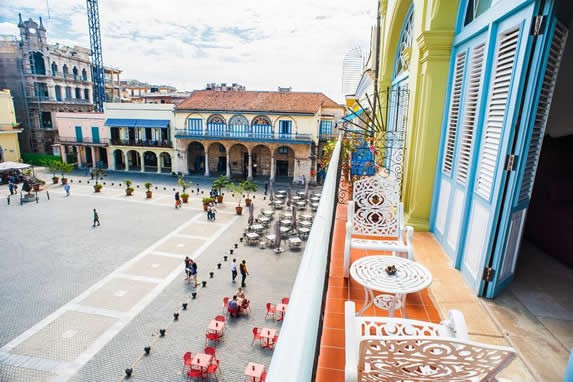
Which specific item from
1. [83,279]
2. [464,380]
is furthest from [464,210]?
[83,279]

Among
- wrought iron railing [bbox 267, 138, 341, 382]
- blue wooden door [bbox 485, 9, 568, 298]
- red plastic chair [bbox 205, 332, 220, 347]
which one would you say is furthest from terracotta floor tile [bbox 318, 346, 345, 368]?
red plastic chair [bbox 205, 332, 220, 347]

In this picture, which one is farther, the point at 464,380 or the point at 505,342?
the point at 505,342

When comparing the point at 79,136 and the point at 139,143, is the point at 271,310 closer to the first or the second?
the point at 139,143

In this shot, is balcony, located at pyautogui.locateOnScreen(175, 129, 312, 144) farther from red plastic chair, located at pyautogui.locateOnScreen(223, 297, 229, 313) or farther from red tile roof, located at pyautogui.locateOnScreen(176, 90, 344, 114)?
red plastic chair, located at pyautogui.locateOnScreen(223, 297, 229, 313)

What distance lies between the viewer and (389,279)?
10.5 ft

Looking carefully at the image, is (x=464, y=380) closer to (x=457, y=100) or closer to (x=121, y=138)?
(x=457, y=100)

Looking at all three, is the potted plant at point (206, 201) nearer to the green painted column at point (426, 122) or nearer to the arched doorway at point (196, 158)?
the arched doorway at point (196, 158)

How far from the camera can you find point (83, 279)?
12930 mm

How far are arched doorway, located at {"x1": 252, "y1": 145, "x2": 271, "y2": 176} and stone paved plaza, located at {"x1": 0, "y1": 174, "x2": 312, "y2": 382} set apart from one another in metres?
13.8

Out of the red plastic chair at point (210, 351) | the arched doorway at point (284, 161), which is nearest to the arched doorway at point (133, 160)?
the arched doorway at point (284, 161)

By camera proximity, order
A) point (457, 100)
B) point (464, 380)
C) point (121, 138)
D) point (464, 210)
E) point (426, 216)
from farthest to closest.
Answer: point (121, 138)
point (426, 216)
point (457, 100)
point (464, 210)
point (464, 380)

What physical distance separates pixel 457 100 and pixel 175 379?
8578 mm

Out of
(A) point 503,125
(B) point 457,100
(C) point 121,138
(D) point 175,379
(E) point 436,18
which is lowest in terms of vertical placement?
→ (D) point 175,379

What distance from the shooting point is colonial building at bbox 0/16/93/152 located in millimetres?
36906
